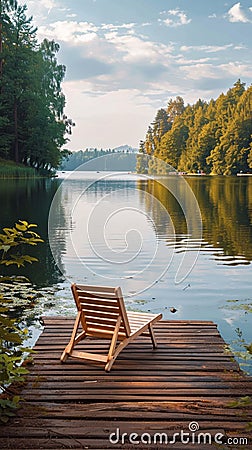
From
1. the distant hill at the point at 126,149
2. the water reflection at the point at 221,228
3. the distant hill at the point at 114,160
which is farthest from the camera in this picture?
the water reflection at the point at 221,228

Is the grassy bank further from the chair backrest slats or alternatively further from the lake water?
the chair backrest slats

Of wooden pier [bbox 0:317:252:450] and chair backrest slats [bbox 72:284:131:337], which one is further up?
chair backrest slats [bbox 72:284:131:337]

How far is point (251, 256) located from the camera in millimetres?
11164

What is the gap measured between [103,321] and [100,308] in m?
0.12

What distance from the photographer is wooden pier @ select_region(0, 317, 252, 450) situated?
2.89 meters

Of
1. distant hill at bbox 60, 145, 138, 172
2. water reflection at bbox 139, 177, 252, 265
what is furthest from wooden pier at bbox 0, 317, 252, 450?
water reflection at bbox 139, 177, 252, 265

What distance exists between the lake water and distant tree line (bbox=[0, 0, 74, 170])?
22956 millimetres

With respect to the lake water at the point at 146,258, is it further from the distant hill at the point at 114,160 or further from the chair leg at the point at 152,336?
the chair leg at the point at 152,336

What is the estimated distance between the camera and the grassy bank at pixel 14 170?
37.6 m

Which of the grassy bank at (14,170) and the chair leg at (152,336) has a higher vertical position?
the grassy bank at (14,170)

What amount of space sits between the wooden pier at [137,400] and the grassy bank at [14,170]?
111 feet

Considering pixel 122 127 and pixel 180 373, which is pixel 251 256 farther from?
pixel 180 373

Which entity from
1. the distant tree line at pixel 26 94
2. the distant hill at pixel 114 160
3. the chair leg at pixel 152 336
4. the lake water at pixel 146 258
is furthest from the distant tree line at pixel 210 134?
the chair leg at pixel 152 336

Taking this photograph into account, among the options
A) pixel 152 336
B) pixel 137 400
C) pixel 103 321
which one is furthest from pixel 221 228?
pixel 137 400
